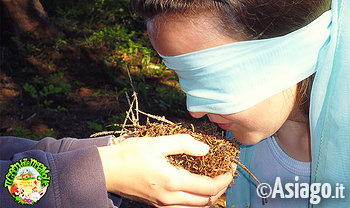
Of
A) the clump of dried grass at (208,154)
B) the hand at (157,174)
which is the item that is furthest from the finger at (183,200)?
the clump of dried grass at (208,154)

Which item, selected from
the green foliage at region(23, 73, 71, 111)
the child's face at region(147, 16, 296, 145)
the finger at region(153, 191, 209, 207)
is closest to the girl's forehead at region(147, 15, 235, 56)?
the child's face at region(147, 16, 296, 145)

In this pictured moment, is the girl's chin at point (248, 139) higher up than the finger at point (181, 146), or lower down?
higher up

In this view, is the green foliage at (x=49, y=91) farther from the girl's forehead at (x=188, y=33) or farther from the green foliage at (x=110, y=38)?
the girl's forehead at (x=188, y=33)

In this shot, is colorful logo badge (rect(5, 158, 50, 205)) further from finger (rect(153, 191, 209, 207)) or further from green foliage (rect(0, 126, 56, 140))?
green foliage (rect(0, 126, 56, 140))

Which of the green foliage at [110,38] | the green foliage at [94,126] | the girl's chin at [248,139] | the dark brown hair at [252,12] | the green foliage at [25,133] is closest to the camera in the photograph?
the dark brown hair at [252,12]

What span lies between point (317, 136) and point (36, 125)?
3.50 m

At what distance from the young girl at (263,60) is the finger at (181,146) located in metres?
0.21

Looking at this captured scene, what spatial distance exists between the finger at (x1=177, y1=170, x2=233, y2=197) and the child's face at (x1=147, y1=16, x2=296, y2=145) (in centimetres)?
29

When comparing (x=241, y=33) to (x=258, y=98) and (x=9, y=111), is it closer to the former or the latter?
(x=258, y=98)

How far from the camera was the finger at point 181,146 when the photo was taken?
5.26 feet

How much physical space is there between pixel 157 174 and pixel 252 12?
84 cm

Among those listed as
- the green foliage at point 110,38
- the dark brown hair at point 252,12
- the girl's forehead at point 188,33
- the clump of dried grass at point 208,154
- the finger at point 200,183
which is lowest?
the finger at point 200,183

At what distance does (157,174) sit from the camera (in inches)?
64.1

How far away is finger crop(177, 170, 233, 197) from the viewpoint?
1.62m
